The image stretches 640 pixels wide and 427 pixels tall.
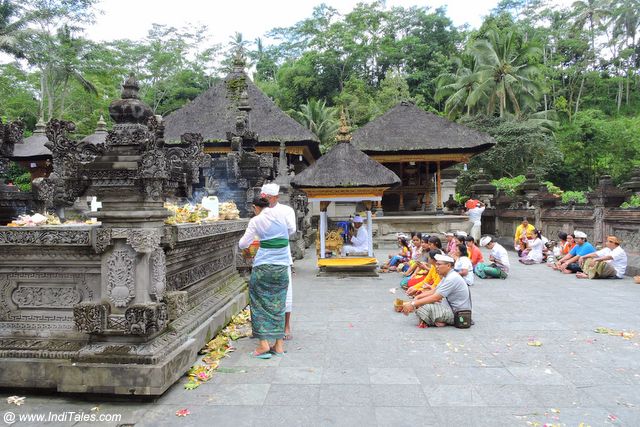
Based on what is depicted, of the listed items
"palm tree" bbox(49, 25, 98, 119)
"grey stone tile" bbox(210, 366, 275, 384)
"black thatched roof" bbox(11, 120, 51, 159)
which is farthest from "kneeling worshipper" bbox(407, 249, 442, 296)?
"palm tree" bbox(49, 25, 98, 119)

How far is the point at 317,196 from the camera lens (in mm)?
11641

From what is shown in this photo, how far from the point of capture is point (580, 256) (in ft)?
38.2

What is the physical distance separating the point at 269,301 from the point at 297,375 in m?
0.98

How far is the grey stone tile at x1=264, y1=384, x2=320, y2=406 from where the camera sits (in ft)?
13.0

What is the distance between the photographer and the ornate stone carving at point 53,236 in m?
4.16

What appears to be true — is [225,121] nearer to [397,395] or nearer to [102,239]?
[102,239]

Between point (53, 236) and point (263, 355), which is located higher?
point (53, 236)

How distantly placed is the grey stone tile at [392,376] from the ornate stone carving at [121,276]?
2551 mm

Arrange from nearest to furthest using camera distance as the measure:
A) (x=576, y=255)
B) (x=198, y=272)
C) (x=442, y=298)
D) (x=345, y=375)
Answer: (x=345, y=375), (x=198, y=272), (x=442, y=298), (x=576, y=255)

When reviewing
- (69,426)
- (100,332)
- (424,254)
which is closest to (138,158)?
(100,332)

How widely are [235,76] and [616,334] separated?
13244 millimetres

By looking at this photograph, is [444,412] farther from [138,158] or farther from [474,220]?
[474,220]

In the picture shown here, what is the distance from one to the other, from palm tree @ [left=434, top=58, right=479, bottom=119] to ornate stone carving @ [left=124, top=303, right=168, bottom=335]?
3594 centimetres

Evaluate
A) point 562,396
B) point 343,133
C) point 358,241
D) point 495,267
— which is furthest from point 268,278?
point 343,133
